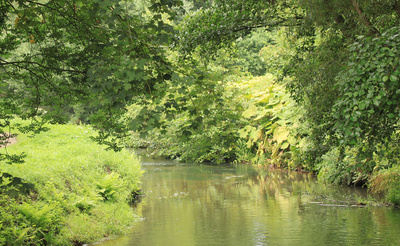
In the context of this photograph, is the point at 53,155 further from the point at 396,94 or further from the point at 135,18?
the point at 396,94

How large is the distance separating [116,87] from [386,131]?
3.95m

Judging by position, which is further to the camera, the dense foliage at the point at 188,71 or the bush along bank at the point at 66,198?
the bush along bank at the point at 66,198

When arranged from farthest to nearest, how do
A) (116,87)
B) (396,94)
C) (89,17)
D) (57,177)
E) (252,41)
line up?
(252,41), (57,177), (396,94), (89,17), (116,87)

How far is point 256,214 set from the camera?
952cm

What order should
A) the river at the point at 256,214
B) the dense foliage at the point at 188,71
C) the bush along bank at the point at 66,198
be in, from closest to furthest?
the dense foliage at the point at 188,71 → the bush along bank at the point at 66,198 → the river at the point at 256,214

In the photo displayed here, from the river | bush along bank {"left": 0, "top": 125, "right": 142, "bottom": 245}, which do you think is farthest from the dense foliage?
the river

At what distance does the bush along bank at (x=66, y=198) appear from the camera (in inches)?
248

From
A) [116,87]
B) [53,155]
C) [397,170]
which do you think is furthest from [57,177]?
[397,170]

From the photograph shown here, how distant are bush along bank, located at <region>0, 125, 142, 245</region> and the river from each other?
0.49 metres

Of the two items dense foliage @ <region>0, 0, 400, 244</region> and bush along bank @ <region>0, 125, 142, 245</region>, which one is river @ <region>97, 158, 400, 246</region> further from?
dense foliage @ <region>0, 0, 400, 244</region>

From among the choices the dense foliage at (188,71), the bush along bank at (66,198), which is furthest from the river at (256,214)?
the dense foliage at (188,71)

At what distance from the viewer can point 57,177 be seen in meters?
8.21

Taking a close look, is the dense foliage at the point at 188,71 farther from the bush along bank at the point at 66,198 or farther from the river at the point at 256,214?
the river at the point at 256,214

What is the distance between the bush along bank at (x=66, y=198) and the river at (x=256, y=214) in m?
0.49
